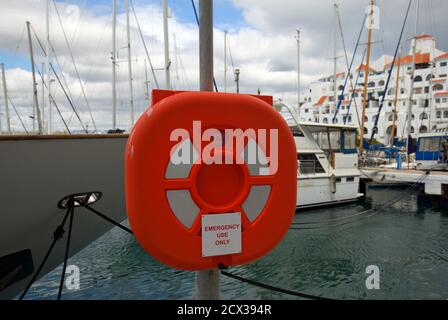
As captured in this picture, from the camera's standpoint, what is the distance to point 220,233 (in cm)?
151

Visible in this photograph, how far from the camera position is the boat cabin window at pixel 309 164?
46.6 ft

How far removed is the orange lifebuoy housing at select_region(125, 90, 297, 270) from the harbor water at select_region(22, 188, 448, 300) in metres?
5.43

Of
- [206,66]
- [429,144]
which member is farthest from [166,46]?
[429,144]

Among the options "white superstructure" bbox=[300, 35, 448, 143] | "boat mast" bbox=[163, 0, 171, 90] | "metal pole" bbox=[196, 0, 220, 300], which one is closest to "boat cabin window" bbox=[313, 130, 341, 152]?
"boat mast" bbox=[163, 0, 171, 90]

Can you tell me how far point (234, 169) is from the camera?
5.07ft

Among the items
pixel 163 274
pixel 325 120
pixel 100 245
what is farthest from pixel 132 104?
pixel 325 120

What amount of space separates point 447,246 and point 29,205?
11669 mm

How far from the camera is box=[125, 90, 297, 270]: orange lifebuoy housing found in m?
1.40

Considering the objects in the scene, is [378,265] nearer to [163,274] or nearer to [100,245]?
[163,274]

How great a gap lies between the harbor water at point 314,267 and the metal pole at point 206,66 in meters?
5.09
